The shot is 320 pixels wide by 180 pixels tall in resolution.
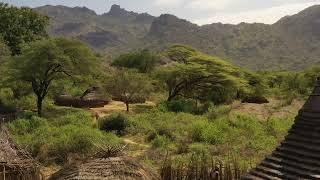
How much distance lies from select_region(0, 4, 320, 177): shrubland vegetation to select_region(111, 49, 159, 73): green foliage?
→ 9645 mm

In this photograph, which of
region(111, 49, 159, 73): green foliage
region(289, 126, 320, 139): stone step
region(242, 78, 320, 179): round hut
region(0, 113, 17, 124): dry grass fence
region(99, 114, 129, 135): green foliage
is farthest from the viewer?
region(111, 49, 159, 73): green foliage

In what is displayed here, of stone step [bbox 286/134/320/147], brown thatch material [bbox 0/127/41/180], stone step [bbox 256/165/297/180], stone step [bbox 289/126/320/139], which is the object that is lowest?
brown thatch material [bbox 0/127/41/180]

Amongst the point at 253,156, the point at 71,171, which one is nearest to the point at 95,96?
the point at 253,156

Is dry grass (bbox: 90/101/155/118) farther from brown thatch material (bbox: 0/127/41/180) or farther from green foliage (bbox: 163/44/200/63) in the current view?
green foliage (bbox: 163/44/200/63)

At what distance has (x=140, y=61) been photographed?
2189 inches

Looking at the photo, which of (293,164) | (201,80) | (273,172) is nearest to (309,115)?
(293,164)

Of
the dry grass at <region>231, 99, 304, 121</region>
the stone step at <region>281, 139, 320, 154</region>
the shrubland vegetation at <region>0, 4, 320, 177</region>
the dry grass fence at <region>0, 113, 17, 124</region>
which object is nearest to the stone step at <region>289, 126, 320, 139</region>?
the stone step at <region>281, 139, 320, 154</region>

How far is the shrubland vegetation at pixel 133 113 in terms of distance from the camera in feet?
70.3

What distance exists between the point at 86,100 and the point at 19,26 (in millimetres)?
13369

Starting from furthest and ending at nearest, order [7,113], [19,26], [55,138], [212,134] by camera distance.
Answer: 1. [19,26]
2. [7,113]
3. [212,134]
4. [55,138]

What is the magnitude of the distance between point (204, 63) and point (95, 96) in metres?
8.61

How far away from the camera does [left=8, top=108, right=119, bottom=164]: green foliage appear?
2063cm

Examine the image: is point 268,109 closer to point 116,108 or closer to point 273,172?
point 116,108

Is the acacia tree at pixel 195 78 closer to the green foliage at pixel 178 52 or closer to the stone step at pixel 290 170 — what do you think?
the green foliage at pixel 178 52
